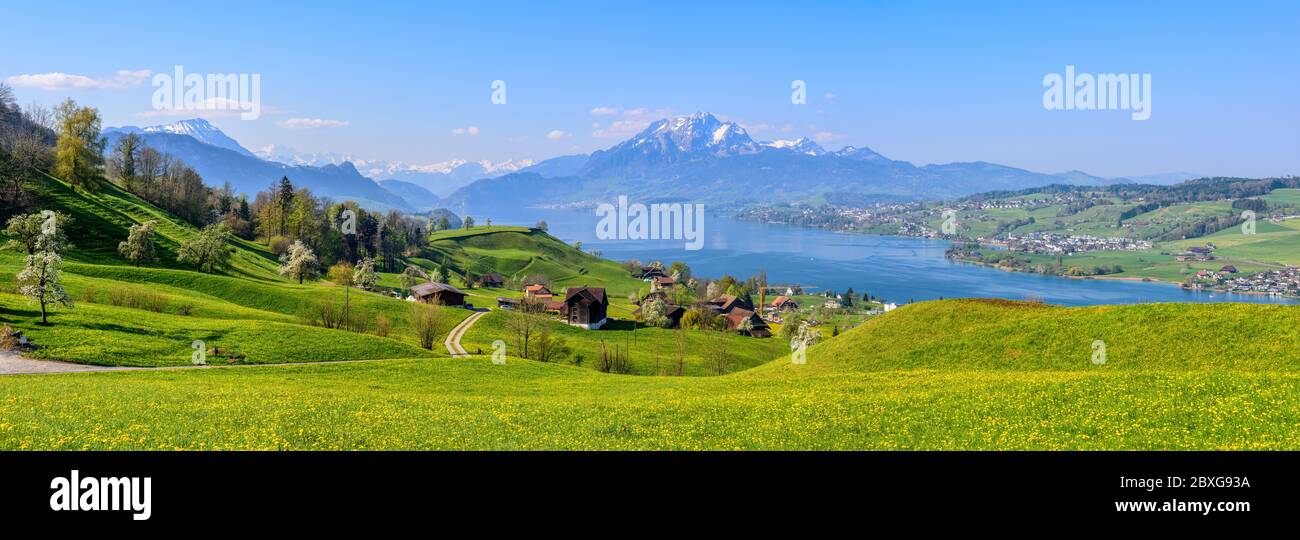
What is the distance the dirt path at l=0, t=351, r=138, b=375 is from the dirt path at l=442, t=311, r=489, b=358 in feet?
89.2

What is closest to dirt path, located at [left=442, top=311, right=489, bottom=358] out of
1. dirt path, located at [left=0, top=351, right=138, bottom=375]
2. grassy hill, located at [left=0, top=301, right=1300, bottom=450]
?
grassy hill, located at [left=0, top=301, right=1300, bottom=450]

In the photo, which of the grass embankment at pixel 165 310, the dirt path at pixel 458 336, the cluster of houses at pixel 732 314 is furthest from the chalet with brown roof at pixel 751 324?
the grass embankment at pixel 165 310

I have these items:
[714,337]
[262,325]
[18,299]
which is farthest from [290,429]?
[714,337]

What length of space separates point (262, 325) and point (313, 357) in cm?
1143

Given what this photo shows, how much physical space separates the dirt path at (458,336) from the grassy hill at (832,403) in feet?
67.7

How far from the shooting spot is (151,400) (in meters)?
27.8

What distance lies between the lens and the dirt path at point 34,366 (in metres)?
38.1

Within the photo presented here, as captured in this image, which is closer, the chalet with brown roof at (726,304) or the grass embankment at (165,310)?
the grass embankment at (165,310)

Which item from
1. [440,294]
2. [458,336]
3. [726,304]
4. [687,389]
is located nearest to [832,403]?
[687,389]

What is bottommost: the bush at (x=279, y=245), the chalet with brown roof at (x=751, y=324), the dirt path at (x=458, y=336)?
the chalet with brown roof at (x=751, y=324)

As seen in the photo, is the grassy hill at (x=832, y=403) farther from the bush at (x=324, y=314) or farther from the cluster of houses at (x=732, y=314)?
the cluster of houses at (x=732, y=314)

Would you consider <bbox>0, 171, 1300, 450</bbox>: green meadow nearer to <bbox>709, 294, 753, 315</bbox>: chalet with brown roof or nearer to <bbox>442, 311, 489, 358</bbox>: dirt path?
<bbox>442, 311, 489, 358</bbox>: dirt path

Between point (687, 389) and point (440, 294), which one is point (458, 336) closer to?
point (440, 294)

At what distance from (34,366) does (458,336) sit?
45.2 meters
